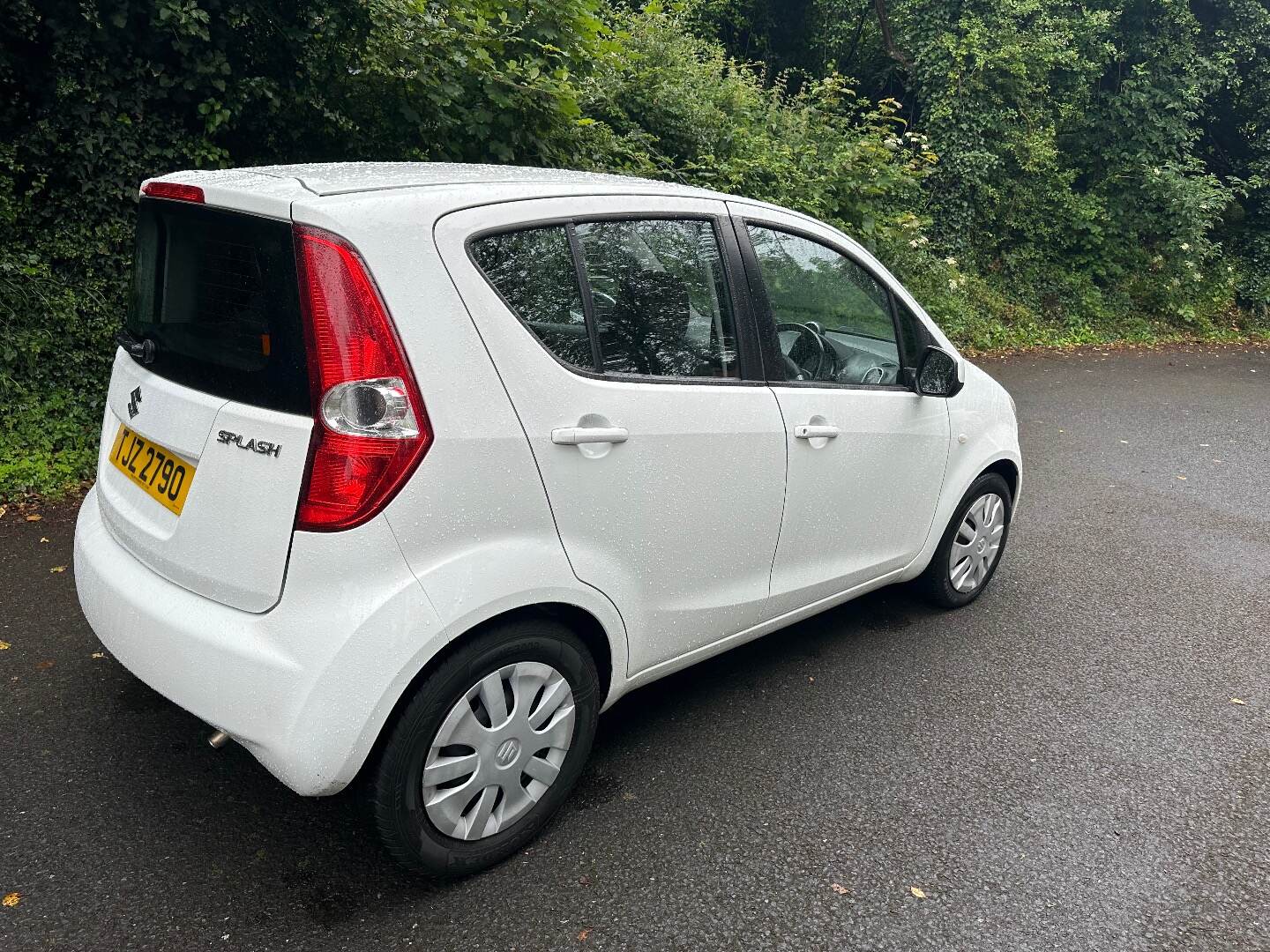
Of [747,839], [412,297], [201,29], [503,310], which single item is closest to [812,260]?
[503,310]

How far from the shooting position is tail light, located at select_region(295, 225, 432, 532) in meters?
2.18

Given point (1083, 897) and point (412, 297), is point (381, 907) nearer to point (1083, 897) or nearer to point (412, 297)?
point (412, 297)

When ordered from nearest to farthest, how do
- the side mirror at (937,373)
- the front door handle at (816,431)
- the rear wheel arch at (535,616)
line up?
the rear wheel arch at (535,616)
the front door handle at (816,431)
the side mirror at (937,373)

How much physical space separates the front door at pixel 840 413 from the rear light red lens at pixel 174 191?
1573mm

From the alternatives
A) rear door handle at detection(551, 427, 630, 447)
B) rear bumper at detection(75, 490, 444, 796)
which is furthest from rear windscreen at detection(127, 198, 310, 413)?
rear door handle at detection(551, 427, 630, 447)

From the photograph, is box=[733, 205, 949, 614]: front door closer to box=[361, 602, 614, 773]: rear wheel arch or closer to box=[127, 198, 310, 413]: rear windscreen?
box=[361, 602, 614, 773]: rear wheel arch

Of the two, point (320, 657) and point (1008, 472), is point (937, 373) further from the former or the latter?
point (320, 657)

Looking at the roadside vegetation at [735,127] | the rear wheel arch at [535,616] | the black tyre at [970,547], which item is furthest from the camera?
the roadside vegetation at [735,127]

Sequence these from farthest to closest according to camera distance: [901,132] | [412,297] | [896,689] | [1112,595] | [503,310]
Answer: [901,132], [1112,595], [896,689], [503,310], [412,297]

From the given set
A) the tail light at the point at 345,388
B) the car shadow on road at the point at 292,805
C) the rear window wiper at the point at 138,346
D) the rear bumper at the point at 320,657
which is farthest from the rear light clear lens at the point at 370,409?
the car shadow on road at the point at 292,805

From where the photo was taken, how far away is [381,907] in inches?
96.8

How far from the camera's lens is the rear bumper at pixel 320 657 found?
7.15ft

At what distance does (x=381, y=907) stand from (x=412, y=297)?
1.51 meters

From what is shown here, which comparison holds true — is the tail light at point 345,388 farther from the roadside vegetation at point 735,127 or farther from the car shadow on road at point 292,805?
the roadside vegetation at point 735,127
